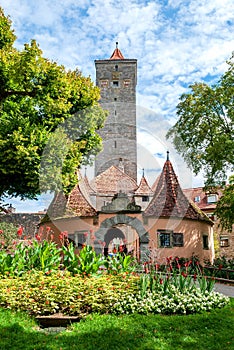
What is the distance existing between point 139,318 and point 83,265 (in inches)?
111

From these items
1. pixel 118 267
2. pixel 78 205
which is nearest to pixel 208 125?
pixel 78 205

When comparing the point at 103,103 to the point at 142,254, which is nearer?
the point at 142,254

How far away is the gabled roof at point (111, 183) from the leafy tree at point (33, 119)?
6.78 metres

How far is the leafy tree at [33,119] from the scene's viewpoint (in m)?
19.2

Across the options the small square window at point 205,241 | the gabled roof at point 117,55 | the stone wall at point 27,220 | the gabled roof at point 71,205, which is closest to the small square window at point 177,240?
the small square window at point 205,241

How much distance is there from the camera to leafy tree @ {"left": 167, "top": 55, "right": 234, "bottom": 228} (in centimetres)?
1991

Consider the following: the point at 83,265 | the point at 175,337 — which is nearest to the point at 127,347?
the point at 175,337

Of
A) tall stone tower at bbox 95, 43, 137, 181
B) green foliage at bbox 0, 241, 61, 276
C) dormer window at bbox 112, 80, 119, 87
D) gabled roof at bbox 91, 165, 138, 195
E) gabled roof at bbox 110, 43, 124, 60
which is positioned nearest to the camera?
green foliage at bbox 0, 241, 61, 276

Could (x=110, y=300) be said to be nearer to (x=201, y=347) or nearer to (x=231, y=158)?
(x=201, y=347)

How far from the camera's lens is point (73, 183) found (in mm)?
21953

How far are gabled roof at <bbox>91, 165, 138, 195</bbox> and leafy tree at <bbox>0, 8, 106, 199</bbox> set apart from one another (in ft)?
22.2

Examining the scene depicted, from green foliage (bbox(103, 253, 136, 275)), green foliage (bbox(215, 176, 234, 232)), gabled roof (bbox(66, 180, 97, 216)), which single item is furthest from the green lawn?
gabled roof (bbox(66, 180, 97, 216))

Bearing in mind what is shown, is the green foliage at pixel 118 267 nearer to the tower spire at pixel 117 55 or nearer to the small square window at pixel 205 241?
the small square window at pixel 205 241

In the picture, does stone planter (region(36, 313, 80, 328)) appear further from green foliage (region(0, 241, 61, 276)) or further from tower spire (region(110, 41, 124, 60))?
tower spire (region(110, 41, 124, 60))
